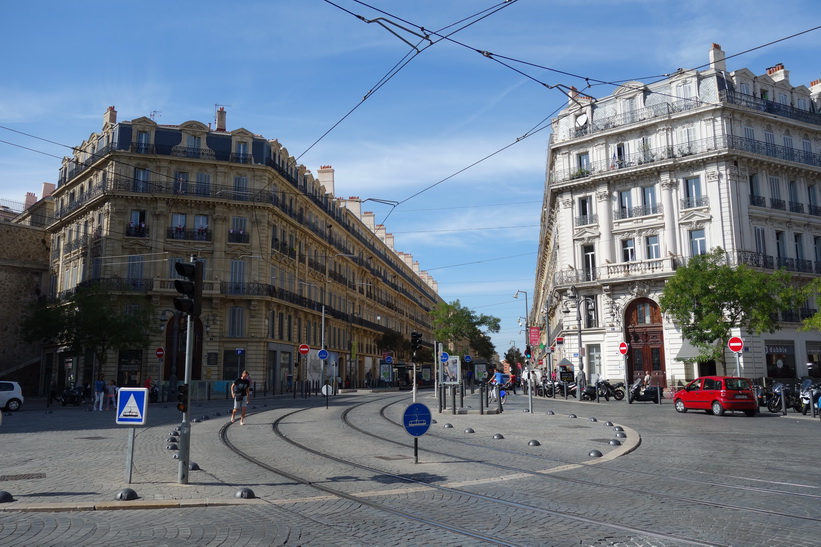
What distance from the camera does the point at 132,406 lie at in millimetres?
8742

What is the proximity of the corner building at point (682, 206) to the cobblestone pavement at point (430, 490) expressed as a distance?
23.4m

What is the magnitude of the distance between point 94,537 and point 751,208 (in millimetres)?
39616

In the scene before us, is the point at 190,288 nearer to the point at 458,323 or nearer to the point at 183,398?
the point at 183,398

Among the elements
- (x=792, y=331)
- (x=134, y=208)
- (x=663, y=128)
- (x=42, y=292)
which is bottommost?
(x=792, y=331)

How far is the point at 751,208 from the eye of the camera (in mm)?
37906

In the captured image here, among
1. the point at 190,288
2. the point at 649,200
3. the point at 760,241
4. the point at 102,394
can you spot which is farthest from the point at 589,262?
the point at 190,288

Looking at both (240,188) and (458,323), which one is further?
(458,323)

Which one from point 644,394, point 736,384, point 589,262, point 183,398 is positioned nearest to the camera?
point 183,398

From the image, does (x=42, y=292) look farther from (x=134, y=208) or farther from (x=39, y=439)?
(x=39, y=439)

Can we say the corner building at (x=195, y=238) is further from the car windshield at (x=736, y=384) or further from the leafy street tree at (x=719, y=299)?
the car windshield at (x=736, y=384)

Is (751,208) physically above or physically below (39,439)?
above

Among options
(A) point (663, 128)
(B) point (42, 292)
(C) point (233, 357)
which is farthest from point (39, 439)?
(B) point (42, 292)

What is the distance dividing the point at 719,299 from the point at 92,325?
1227 inches

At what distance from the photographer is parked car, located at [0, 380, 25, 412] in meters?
26.6
